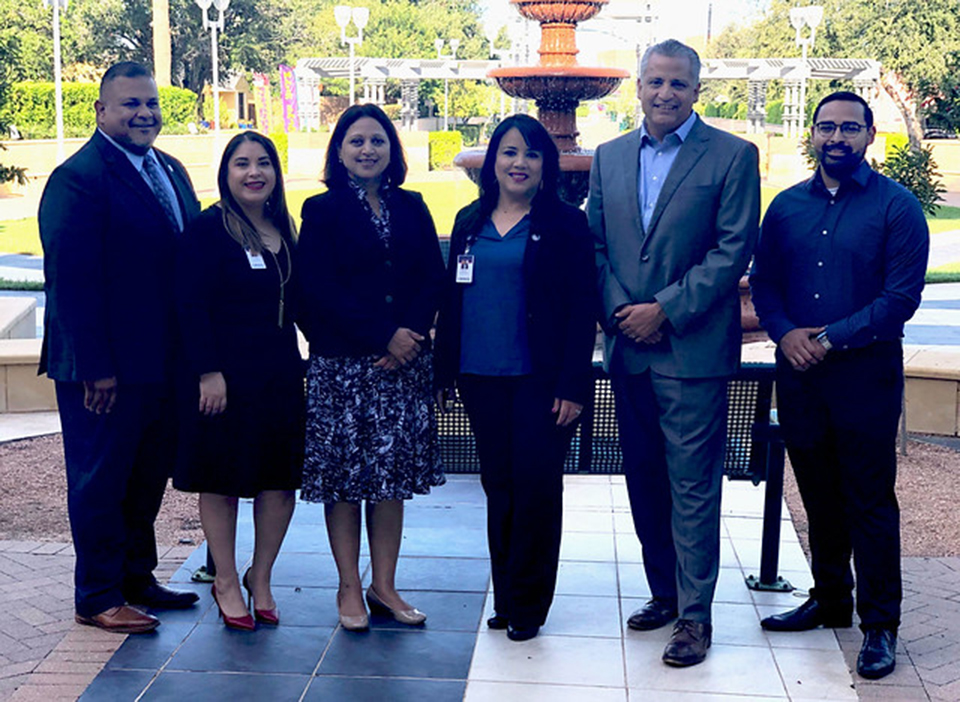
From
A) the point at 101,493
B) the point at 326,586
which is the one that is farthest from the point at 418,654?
the point at 101,493

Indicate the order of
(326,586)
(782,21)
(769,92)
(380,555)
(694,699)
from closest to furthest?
(694,699) < (380,555) < (326,586) < (782,21) < (769,92)

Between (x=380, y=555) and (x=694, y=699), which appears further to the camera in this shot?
(x=380, y=555)

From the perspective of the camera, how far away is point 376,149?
4445 mm

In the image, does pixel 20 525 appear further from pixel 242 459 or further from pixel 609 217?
pixel 609 217

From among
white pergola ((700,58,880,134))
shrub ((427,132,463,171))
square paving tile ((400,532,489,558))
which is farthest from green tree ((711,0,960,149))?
square paving tile ((400,532,489,558))

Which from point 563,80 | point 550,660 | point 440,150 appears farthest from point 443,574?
point 440,150

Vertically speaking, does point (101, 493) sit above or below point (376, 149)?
below

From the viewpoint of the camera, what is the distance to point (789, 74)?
40.9 meters

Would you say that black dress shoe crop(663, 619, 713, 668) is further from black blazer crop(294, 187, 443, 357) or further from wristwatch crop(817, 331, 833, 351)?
black blazer crop(294, 187, 443, 357)

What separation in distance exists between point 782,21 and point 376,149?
5961cm

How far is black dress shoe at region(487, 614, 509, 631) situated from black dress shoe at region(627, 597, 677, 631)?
476mm

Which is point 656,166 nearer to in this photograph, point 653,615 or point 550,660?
point 653,615

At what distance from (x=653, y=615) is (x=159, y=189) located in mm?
2484

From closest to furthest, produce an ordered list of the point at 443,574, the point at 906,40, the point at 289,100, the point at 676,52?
the point at 676,52
the point at 443,574
the point at 906,40
the point at 289,100
